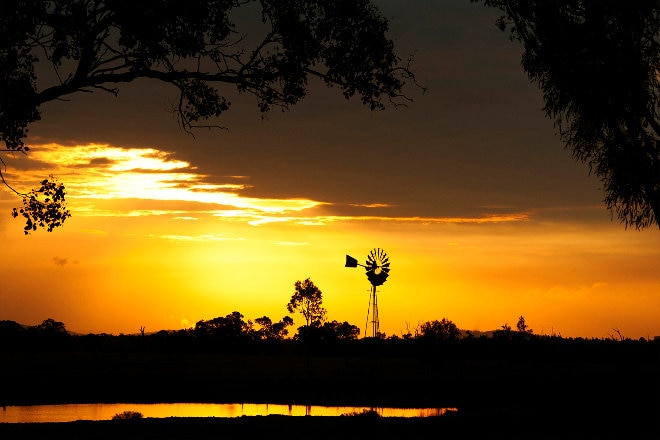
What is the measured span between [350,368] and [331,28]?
156 feet

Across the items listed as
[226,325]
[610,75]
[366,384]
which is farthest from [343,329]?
[610,75]

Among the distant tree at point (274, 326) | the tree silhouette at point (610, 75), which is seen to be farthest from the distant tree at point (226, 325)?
the tree silhouette at point (610, 75)

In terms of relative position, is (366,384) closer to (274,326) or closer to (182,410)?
(182,410)

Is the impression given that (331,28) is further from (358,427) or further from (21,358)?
(21,358)

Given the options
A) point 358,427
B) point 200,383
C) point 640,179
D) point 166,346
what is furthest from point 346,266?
point 358,427

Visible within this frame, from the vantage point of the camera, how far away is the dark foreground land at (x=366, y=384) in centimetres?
2095

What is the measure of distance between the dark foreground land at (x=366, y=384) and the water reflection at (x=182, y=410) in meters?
2.71

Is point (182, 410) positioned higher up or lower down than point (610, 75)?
lower down

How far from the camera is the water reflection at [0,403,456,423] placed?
41.9 meters

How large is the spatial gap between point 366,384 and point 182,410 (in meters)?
15.6

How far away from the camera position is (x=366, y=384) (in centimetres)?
5753

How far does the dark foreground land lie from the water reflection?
8.88 feet

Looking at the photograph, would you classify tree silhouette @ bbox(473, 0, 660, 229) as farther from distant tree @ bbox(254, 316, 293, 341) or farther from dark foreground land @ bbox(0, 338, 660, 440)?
distant tree @ bbox(254, 316, 293, 341)

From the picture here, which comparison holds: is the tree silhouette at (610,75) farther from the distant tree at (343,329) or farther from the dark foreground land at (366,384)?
the distant tree at (343,329)
